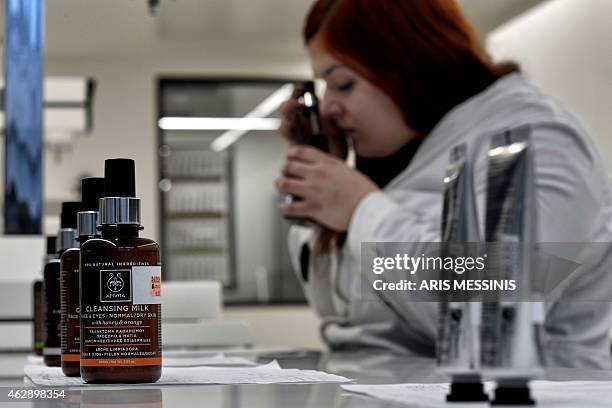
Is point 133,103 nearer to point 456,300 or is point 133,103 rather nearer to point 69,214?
point 69,214

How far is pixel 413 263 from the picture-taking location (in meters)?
1.11

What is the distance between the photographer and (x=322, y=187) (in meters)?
1.26

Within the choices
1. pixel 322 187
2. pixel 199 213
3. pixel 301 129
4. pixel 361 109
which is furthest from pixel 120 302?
pixel 199 213

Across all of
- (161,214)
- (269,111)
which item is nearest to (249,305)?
(161,214)

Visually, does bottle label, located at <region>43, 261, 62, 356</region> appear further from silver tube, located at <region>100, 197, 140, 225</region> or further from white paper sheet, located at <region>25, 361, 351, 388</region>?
silver tube, located at <region>100, 197, 140, 225</region>

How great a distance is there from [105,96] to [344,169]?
3076 mm

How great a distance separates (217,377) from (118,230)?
0.14 m

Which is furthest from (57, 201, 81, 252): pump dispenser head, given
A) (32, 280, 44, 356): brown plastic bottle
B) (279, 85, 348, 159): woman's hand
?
(279, 85, 348, 159): woman's hand

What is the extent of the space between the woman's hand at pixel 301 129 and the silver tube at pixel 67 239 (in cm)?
67

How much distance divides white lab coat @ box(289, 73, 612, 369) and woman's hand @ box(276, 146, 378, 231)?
38 mm

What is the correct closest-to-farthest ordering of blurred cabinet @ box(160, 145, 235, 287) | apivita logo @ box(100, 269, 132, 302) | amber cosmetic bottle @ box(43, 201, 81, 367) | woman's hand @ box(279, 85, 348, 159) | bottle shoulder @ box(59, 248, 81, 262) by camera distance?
apivita logo @ box(100, 269, 132, 302) → bottle shoulder @ box(59, 248, 81, 262) → amber cosmetic bottle @ box(43, 201, 81, 367) → woman's hand @ box(279, 85, 348, 159) → blurred cabinet @ box(160, 145, 235, 287)

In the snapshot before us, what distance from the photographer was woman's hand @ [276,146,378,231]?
1.23 meters

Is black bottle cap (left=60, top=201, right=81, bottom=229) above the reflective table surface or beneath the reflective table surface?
above

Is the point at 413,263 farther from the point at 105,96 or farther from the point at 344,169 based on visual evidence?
the point at 105,96
